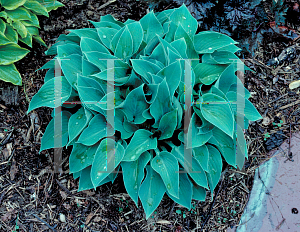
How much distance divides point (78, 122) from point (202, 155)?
39.0 inches

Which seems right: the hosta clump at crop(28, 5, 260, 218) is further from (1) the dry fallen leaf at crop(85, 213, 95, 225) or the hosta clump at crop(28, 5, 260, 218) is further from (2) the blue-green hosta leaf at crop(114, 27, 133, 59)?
(1) the dry fallen leaf at crop(85, 213, 95, 225)

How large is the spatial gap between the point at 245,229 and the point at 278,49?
2119 millimetres

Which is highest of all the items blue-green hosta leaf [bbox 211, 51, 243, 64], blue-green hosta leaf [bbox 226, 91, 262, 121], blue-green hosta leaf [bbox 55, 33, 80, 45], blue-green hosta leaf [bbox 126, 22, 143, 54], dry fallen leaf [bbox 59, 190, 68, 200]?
blue-green hosta leaf [bbox 126, 22, 143, 54]

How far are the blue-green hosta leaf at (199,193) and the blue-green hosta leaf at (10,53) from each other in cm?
204

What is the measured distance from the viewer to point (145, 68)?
6.28 ft

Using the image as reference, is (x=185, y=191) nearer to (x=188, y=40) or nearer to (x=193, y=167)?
(x=193, y=167)

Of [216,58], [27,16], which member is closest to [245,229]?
[216,58]

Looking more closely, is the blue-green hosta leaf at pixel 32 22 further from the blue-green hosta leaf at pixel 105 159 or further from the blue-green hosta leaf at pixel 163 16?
the blue-green hosta leaf at pixel 105 159

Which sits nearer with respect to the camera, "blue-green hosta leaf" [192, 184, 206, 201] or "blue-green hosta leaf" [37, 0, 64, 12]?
"blue-green hosta leaf" [192, 184, 206, 201]

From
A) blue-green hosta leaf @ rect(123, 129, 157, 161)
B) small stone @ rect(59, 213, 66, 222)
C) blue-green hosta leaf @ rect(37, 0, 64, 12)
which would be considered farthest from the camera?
blue-green hosta leaf @ rect(37, 0, 64, 12)

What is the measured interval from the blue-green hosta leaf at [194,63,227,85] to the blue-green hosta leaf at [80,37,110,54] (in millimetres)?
801

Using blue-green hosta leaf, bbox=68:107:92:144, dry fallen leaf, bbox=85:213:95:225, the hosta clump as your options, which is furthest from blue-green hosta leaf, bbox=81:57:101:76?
dry fallen leaf, bbox=85:213:95:225

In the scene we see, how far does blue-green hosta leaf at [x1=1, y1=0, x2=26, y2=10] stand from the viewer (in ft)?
7.85

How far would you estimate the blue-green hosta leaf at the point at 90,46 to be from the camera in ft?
6.61
